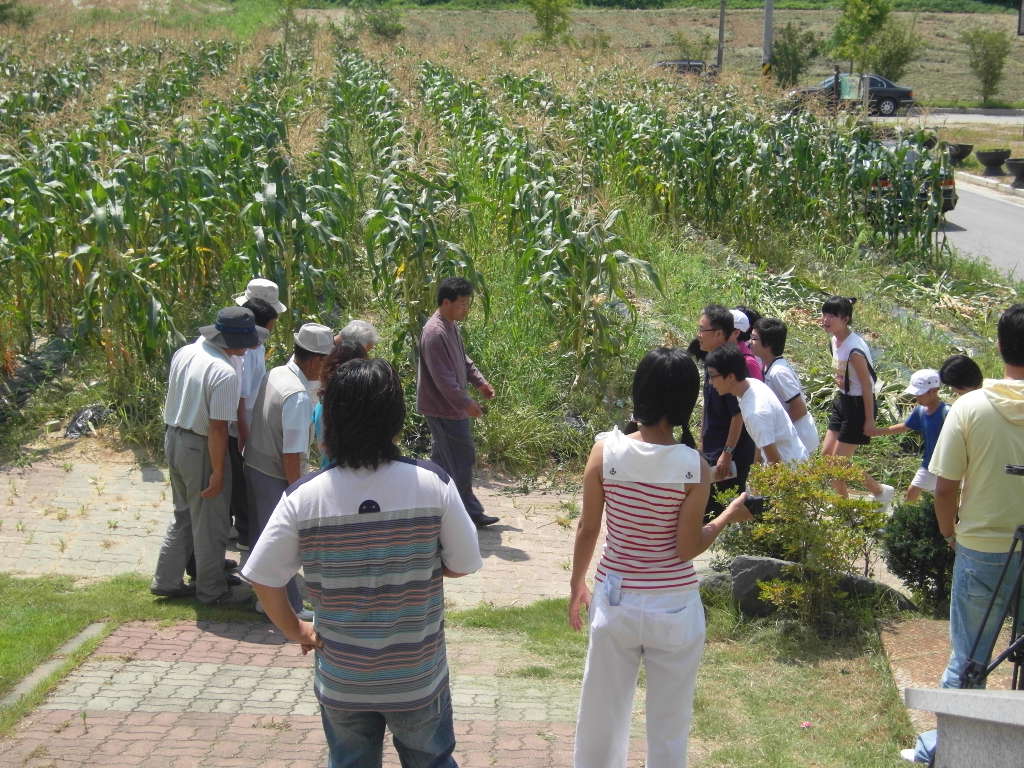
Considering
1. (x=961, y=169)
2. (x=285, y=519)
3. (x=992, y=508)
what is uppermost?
(x=285, y=519)

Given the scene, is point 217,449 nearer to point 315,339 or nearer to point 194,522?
point 194,522

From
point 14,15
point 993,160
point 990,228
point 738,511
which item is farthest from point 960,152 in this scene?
point 14,15

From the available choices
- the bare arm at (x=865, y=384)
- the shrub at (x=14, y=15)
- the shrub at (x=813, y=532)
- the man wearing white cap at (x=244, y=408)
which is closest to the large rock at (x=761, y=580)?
the shrub at (x=813, y=532)

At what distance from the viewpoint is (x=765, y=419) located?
247 inches

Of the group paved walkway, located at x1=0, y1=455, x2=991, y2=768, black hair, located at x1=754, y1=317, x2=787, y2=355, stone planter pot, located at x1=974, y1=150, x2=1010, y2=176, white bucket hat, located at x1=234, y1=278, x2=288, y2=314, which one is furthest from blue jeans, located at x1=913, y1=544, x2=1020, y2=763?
stone planter pot, located at x1=974, y1=150, x2=1010, y2=176

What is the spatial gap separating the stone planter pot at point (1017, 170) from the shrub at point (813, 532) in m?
21.9

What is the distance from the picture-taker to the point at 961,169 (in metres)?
28.9

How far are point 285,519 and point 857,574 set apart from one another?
12.8 feet

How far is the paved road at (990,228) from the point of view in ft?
56.4

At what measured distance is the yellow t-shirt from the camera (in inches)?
174

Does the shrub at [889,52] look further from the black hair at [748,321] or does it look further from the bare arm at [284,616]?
the bare arm at [284,616]

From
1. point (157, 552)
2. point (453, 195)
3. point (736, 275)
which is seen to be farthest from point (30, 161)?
point (736, 275)

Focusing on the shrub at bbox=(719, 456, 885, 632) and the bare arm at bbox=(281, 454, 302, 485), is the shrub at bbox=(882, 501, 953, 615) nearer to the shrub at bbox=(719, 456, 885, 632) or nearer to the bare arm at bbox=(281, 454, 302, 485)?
the shrub at bbox=(719, 456, 885, 632)

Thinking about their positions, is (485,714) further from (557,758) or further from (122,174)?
(122,174)
